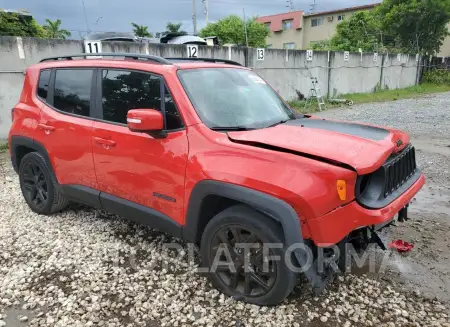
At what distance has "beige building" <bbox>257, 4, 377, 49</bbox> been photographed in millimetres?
49737

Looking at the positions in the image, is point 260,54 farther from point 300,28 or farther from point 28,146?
point 300,28

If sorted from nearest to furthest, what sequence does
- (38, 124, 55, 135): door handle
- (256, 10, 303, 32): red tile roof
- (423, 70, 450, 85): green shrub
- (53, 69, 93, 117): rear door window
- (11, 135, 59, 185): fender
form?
1. (53, 69, 93, 117): rear door window
2. (38, 124, 55, 135): door handle
3. (11, 135, 59, 185): fender
4. (423, 70, 450, 85): green shrub
5. (256, 10, 303, 32): red tile roof

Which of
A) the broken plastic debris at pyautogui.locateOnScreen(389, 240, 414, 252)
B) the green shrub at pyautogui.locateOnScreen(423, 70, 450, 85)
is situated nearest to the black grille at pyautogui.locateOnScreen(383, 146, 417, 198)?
the broken plastic debris at pyautogui.locateOnScreen(389, 240, 414, 252)

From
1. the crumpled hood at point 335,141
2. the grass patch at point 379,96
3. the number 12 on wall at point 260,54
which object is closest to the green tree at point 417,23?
the grass patch at point 379,96

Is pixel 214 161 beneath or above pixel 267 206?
above

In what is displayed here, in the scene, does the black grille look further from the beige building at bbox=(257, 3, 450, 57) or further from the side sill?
the beige building at bbox=(257, 3, 450, 57)

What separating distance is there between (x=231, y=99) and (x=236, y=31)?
1502 inches

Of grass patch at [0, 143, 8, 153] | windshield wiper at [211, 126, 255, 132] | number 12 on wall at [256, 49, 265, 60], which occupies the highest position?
number 12 on wall at [256, 49, 265, 60]

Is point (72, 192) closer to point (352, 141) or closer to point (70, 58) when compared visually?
point (70, 58)

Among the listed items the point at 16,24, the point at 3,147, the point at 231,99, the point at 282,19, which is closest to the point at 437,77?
the point at 16,24

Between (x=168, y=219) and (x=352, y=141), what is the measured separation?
1.58m

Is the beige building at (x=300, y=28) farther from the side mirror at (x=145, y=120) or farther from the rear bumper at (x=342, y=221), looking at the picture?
the rear bumper at (x=342, y=221)

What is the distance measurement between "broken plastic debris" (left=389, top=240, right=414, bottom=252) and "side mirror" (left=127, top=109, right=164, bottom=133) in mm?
2498

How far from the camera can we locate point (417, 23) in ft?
88.8
